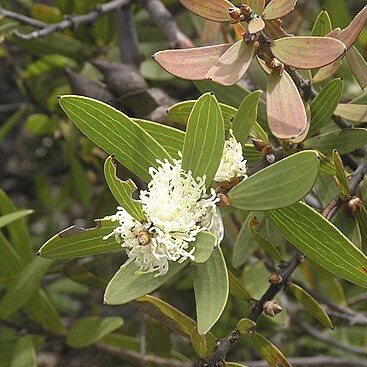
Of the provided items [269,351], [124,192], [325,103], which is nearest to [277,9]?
[325,103]

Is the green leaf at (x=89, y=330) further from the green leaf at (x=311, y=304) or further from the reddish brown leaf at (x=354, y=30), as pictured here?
the reddish brown leaf at (x=354, y=30)

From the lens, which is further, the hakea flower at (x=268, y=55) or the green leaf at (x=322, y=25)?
the green leaf at (x=322, y=25)

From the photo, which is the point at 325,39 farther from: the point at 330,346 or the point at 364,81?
the point at 330,346

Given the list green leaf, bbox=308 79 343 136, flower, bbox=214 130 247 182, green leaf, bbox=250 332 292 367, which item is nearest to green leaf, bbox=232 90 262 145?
flower, bbox=214 130 247 182

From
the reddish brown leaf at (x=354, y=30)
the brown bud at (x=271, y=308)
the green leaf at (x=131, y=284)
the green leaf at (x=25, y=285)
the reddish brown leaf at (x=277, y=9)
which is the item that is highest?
the reddish brown leaf at (x=277, y=9)

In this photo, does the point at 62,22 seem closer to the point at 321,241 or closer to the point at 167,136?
the point at 167,136

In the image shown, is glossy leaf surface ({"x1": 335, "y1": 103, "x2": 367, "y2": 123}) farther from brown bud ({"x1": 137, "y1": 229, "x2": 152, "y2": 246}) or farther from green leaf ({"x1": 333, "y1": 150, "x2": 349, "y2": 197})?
brown bud ({"x1": 137, "y1": 229, "x2": 152, "y2": 246})

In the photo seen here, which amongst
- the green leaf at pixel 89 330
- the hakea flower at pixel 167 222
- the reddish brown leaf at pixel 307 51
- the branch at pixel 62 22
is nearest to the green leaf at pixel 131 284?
the hakea flower at pixel 167 222
